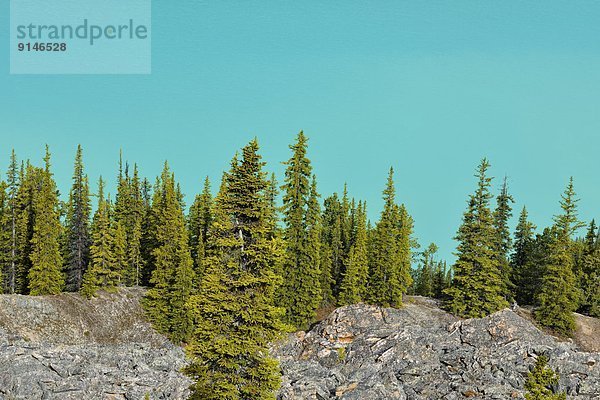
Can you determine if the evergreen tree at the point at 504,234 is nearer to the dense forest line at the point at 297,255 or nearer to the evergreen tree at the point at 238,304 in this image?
the dense forest line at the point at 297,255

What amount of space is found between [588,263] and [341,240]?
118 ft

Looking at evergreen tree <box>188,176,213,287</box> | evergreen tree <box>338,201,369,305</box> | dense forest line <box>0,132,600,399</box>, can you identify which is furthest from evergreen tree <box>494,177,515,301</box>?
evergreen tree <box>188,176,213,287</box>

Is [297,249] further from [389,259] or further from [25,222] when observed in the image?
[25,222]

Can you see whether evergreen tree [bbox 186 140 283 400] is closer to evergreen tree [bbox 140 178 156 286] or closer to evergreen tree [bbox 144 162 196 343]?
evergreen tree [bbox 144 162 196 343]

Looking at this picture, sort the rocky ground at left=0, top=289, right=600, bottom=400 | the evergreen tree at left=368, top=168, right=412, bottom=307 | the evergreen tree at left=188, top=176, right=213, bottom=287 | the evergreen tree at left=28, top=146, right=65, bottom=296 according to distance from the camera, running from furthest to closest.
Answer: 1. the evergreen tree at left=188, top=176, right=213, bottom=287
2. the evergreen tree at left=368, top=168, right=412, bottom=307
3. the evergreen tree at left=28, top=146, right=65, bottom=296
4. the rocky ground at left=0, top=289, right=600, bottom=400

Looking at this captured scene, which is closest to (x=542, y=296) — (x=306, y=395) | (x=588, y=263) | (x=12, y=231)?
(x=588, y=263)

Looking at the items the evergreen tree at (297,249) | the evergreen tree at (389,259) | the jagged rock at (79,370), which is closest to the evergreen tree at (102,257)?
the jagged rock at (79,370)

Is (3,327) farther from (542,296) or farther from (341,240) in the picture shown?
(542,296)

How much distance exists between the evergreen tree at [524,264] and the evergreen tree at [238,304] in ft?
202

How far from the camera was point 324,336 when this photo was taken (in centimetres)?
5762

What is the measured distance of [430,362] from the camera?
42.6m

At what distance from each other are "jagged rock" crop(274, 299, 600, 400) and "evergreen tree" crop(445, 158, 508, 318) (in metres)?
16.5

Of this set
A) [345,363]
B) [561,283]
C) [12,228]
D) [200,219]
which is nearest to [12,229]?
[12,228]

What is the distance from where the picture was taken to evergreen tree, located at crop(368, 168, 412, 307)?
7275 cm
